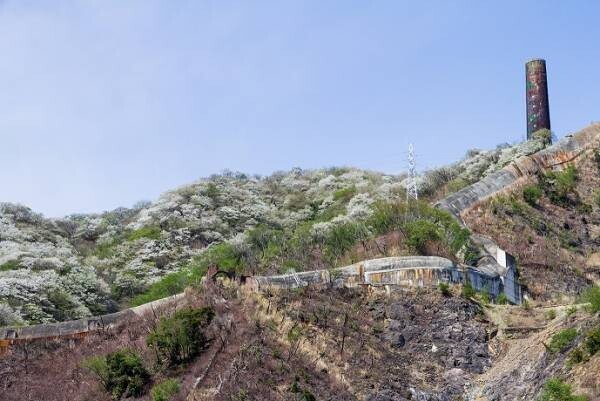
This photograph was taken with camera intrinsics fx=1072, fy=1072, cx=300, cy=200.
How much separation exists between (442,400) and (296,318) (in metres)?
4.88

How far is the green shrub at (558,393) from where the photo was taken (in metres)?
23.5

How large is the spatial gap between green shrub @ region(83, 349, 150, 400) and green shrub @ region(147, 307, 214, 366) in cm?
76

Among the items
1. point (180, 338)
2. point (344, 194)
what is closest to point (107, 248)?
point (344, 194)

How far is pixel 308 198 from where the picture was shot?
61.9 meters

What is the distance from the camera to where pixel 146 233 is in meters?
Result: 54.7

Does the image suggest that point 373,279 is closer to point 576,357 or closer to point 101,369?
point 101,369

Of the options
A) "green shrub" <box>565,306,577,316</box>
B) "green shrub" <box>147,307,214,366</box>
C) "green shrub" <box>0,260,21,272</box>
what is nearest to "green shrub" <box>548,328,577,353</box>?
"green shrub" <box>565,306,577,316</box>

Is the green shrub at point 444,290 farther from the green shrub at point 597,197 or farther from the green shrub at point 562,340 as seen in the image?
the green shrub at point 597,197

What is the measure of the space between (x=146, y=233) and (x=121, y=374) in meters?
25.5

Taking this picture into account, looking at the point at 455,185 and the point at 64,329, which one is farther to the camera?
the point at 455,185

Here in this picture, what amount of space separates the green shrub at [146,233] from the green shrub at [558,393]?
106ft

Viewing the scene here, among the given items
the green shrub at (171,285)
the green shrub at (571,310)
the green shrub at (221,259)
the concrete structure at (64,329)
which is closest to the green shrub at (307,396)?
the concrete structure at (64,329)

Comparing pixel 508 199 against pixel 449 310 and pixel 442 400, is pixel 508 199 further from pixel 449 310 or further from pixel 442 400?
pixel 442 400

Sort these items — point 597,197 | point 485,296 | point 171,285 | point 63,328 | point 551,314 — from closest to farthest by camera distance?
1. point 551,314
2. point 63,328
3. point 485,296
4. point 171,285
5. point 597,197
